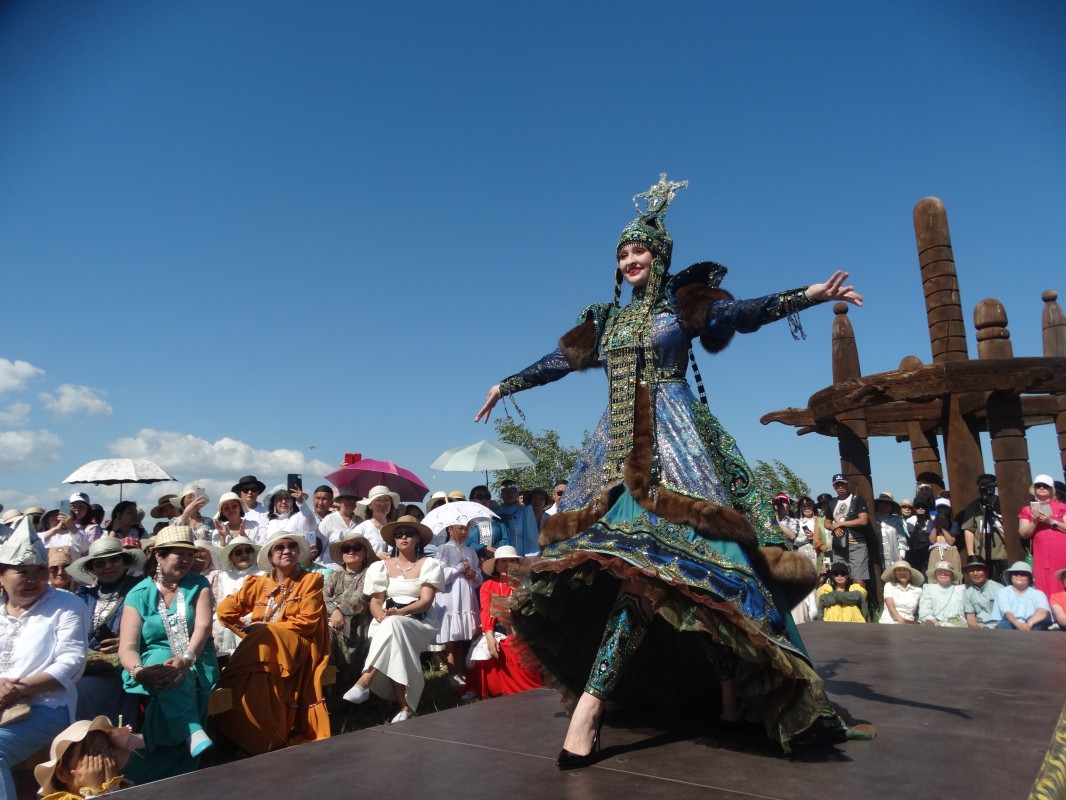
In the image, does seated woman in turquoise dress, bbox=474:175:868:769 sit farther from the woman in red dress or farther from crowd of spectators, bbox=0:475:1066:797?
the woman in red dress

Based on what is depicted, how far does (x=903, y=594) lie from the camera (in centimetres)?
841

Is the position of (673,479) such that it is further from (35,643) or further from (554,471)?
(554,471)

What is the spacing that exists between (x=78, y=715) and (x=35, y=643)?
87 centimetres

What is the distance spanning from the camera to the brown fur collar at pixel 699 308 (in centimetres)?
332

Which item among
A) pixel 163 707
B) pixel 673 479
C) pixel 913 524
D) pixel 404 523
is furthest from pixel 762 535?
pixel 913 524

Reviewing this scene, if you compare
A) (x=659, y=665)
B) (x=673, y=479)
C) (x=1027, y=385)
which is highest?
(x=1027, y=385)

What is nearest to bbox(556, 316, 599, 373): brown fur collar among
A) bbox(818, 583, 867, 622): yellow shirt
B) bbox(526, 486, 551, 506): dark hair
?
bbox(526, 486, 551, 506): dark hair

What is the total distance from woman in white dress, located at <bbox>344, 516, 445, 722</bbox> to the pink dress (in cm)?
579

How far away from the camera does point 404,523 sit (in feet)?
21.9

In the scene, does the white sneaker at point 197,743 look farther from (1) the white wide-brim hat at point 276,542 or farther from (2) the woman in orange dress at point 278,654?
(1) the white wide-brim hat at point 276,542

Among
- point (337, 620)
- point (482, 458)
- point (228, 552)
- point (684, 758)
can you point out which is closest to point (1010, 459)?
point (482, 458)

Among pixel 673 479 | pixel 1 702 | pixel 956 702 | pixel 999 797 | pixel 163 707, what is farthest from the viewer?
pixel 163 707

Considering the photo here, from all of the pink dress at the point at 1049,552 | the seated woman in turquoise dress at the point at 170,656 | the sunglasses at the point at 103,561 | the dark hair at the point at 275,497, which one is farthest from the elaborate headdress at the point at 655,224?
the pink dress at the point at 1049,552

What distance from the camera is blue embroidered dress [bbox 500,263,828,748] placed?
268 centimetres
